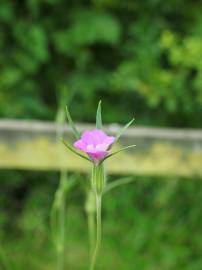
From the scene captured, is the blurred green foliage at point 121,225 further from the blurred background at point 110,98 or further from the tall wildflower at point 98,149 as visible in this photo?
the tall wildflower at point 98,149

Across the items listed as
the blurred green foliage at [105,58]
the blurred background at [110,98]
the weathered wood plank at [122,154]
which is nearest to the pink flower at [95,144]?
the weathered wood plank at [122,154]

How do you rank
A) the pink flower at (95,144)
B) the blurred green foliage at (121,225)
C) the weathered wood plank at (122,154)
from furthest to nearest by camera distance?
the blurred green foliage at (121,225), the weathered wood plank at (122,154), the pink flower at (95,144)

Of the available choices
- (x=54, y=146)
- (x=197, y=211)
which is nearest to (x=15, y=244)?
(x=54, y=146)

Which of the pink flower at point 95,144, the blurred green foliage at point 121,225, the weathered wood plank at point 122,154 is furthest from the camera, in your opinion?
the blurred green foliage at point 121,225

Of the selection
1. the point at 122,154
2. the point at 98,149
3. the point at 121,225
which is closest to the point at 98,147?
the point at 98,149

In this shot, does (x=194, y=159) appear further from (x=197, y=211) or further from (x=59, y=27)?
(x=59, y=27)

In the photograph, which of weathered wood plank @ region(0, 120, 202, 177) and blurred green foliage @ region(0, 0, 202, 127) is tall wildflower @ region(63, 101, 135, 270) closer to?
weathered wood plank @ region(0, 120, 202, 177)
